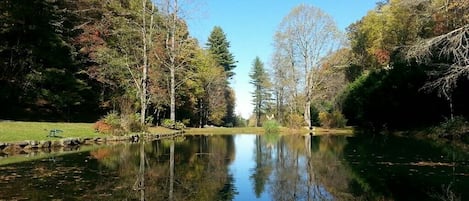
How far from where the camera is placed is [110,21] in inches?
1228

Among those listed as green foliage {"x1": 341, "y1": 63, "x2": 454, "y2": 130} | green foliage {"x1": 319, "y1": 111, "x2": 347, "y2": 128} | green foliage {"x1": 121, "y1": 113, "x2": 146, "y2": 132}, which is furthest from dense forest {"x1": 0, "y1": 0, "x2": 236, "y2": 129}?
green foliage {"x1": 341, "y1": 63, "x2": 454, "y2": 130}

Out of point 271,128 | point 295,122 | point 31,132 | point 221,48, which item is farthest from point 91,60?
point 221,48

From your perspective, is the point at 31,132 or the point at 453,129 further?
the point at 453,129

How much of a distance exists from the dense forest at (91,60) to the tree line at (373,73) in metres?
9.95

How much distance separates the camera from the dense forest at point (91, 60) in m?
23.7

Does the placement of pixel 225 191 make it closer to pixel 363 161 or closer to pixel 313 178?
pixel 313 178

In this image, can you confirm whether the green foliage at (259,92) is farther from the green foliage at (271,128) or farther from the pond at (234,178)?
the pond at (234,178)

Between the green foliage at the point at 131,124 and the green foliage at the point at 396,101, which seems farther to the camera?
the green foliage at the point at 396,101

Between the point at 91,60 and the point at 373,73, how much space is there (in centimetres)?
2129

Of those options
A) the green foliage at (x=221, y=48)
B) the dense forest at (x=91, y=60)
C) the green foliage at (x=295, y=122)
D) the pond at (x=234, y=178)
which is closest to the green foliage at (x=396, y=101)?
the green foliage at (x=295, y=122)

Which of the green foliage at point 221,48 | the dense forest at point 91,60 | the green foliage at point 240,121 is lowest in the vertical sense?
the green foliage at point 240,121

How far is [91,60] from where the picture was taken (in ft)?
94.6

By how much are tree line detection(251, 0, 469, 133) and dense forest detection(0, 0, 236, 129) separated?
9.95 metres

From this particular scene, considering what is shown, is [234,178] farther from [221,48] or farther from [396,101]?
[221,48]
